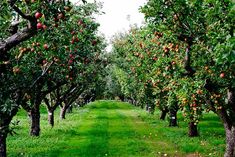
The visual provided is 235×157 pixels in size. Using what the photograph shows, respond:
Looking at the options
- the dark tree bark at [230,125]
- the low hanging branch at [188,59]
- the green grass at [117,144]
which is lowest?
the green grass at [117,144]

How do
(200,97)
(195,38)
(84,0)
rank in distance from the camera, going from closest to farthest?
1. (84,0)
2. (195,38)
3. (200,97)

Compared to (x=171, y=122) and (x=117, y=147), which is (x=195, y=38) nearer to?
(x=117, y=147)

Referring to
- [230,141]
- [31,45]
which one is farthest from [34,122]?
[31,45]

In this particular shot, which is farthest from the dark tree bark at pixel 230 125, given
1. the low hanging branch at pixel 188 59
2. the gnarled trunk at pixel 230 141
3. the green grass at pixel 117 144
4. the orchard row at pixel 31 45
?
the orchard row at pixel 31 45

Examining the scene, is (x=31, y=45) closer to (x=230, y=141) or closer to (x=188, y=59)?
(x=188, y=59)

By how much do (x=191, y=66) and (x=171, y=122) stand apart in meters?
19.4

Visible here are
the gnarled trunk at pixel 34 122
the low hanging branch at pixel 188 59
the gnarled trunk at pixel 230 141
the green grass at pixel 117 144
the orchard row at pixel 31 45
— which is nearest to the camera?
the orchard row at pixel 31 45

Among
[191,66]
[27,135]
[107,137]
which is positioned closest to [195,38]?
[191,66]

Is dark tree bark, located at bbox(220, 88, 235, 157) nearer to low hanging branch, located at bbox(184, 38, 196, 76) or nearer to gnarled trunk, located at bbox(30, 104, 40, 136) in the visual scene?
low hanging branch, located at bbox(184, 38, 196, 76)

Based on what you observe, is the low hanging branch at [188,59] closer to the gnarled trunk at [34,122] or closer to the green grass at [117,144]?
the green grass at [117,144]

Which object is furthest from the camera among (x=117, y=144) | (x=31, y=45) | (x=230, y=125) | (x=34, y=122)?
(x=34, y=122)

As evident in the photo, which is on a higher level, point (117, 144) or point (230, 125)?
point (230, 125)

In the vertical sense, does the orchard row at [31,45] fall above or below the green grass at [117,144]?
above

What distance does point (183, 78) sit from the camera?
17297mm
